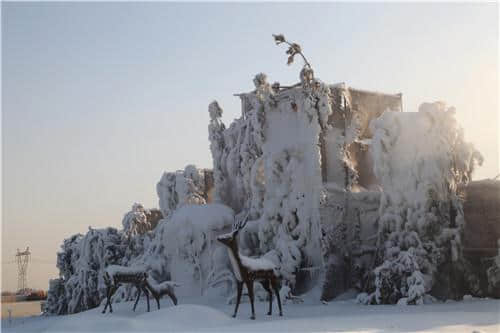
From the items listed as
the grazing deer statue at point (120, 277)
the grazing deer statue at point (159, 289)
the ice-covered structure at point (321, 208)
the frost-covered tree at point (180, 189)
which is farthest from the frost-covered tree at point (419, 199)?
the frost-covered tree at point (180, 189)

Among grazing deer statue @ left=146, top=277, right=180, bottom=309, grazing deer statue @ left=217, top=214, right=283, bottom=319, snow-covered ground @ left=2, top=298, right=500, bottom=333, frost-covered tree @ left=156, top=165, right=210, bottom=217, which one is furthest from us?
frost-covered tree @ left=156, top=165, right=210, bottom=217

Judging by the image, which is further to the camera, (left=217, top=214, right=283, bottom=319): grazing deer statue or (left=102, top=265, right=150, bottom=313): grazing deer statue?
(left=102, top=265, right=150, bottom=313): grazing deer statue

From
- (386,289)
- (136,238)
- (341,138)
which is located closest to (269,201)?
(341,138)

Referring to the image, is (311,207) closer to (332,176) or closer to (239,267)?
(332,176)

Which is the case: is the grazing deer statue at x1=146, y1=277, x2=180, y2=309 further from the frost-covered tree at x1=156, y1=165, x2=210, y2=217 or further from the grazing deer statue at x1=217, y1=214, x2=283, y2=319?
the frost-covered tree at x1=156, y1=165, x2=210, y2=217

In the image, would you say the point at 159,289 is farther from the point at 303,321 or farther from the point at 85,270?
the point at 85,270

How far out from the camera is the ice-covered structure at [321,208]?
20031mm

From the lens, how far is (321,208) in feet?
74.5

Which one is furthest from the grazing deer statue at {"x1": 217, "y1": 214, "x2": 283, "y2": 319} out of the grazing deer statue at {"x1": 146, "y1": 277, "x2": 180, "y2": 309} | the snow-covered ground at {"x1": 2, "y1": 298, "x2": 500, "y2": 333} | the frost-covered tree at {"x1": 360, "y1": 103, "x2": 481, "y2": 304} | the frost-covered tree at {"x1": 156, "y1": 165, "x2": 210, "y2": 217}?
the frost-covered tree at {"x1": 156, "y1": 165, "x2": 210, "y2": 217}

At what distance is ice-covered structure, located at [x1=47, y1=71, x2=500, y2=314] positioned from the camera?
65.7ft

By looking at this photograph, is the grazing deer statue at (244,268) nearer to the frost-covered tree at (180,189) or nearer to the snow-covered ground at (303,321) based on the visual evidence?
the snow-covered ground at (303,321)

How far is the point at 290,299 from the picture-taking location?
69.7 ft

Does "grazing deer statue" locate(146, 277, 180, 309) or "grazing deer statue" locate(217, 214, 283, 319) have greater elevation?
"grazing deer statue" locate(217, 214, 283, 319)

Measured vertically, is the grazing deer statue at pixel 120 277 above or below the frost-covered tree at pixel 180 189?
below
